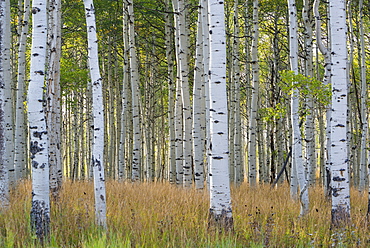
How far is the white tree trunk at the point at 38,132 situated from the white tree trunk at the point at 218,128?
2341 mm

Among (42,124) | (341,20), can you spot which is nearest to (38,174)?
(42,124)

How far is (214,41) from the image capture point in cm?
575

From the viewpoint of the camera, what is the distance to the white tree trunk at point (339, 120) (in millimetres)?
5820

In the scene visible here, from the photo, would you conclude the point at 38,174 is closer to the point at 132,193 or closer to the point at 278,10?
the point at 132,193

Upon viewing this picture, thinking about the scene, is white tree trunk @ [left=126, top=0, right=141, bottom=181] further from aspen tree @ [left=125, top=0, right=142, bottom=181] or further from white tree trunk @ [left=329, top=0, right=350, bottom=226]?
white tree trunk @ [left=329, top=0, right=350, bottom=226]

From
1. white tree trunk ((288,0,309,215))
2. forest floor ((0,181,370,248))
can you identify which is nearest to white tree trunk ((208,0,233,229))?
forest floor ((0,181,370,248))

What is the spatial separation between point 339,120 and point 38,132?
436 cm

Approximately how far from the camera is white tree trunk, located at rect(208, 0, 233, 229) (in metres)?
5.63

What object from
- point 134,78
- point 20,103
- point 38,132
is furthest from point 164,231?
point 134,78

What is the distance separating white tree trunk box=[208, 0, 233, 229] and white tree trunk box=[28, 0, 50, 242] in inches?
92.2

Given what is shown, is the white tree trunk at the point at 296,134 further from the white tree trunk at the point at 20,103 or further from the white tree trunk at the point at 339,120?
the white tree trunk at the point at 20,103

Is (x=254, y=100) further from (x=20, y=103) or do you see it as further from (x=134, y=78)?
(x=20, y=103)

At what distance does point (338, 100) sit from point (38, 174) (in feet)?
14.7

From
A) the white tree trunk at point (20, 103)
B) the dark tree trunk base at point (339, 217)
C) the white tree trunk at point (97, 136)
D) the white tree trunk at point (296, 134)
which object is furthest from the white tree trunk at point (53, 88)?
the dark tree trunk base at point (339, 217)
